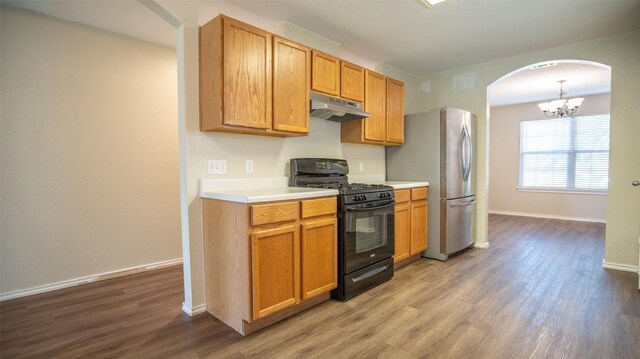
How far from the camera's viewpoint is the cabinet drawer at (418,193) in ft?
11.9

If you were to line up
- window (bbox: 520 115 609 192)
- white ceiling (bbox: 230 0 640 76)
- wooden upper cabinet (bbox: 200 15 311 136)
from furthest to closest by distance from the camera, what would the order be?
window (bbox: 520 115 609 192) → white ceiling (bbox: 230 0 640 76) → wooden upper cabinet (bbox: 200 15 311 136)

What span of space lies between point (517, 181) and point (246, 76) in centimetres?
703

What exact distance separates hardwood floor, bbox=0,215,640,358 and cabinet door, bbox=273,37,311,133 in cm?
155

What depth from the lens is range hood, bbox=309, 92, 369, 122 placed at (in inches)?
112

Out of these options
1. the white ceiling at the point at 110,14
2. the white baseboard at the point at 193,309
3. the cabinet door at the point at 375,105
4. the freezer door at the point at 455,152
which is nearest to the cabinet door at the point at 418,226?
the freezer door at the point at 455,152

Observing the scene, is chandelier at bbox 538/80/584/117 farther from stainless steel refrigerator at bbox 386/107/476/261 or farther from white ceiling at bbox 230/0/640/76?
stainless steel refrigerator at bbox 386/107/476/261

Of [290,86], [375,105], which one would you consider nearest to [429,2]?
[375,105]

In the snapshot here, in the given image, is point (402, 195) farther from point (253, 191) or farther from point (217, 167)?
point (217, 167)

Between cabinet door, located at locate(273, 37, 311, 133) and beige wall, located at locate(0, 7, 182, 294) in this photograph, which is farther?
beige wall, located at locate(0, 7, 182, 294)

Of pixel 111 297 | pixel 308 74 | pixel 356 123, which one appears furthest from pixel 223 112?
pixel 111 297

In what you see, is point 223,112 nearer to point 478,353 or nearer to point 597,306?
point 478,353

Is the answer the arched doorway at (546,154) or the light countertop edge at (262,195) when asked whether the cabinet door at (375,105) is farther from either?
the arched doorway at (546,154)

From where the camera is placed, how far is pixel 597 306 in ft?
8.25

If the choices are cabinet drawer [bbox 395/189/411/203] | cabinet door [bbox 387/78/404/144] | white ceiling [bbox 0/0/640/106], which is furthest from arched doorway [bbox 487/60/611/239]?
cabinet drawer [bbox 395/189/411/203]
